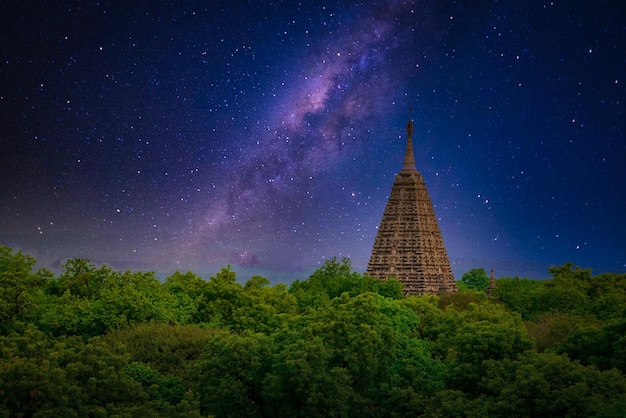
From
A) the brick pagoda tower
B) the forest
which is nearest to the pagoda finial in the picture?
the brick pagoda tower

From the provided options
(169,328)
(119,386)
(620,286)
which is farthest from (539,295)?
(119,386)

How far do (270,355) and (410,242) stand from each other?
86487 mm

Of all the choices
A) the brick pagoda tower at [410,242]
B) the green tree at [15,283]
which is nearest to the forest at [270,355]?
the green tree at [15,283]

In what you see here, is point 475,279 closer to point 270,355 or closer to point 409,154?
point 409,154

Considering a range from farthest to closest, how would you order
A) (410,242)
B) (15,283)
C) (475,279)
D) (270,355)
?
(475,279) → (410,242) → (15,283) → (270,355)

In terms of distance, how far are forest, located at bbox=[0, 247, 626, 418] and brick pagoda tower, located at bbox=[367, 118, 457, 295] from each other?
183 ft

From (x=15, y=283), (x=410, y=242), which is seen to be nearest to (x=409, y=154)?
(x=410, y=242)

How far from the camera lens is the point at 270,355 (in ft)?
202

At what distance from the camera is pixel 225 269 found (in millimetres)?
92750

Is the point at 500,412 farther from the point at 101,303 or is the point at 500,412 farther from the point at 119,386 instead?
the point at 101,303

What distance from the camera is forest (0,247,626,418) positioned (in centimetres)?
5478

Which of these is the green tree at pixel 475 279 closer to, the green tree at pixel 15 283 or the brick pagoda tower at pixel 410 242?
the brick pagoda tower at pixel 410 242

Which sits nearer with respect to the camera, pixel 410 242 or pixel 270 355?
pixel 270 355

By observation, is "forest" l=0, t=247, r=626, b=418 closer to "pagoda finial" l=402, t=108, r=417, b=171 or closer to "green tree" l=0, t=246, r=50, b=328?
"green tree" l=0, t=246, r=50, b=328
